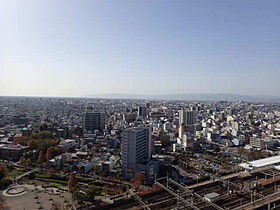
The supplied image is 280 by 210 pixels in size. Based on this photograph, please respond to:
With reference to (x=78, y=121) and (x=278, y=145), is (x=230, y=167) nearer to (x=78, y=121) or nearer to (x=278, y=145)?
(x=278, y=145)

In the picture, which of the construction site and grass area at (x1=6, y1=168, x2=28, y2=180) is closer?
the construction site

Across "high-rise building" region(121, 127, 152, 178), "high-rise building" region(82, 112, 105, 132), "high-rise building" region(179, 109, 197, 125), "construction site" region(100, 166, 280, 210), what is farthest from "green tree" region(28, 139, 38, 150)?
"high-rise building" region(179, 109, 197, 125)

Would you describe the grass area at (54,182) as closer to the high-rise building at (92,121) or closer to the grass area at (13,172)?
the grass area at (13,172)

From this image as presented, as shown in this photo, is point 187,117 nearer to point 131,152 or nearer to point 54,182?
point 131,152

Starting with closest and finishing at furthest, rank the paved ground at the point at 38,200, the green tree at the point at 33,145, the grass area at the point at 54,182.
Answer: the paved ground at the point at 38,200
the grass area at the point at 54,182
the green tree at the point at 33,145

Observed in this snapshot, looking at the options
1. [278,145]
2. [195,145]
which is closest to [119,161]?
[195,145]

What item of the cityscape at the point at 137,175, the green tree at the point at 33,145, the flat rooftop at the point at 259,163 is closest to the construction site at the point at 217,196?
the cityscape at the point at 137,175

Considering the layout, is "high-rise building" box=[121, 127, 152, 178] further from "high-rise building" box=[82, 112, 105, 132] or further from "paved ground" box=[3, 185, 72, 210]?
"high-rise building" box=[82, 112, 105, 132]

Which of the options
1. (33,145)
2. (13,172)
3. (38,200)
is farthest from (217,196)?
(33,145)
